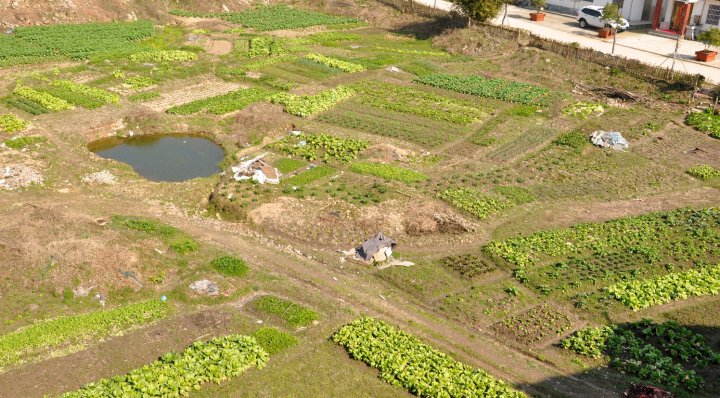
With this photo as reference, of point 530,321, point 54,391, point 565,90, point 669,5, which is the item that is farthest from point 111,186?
point 669,5

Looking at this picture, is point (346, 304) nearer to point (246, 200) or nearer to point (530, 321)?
point (530, 321)

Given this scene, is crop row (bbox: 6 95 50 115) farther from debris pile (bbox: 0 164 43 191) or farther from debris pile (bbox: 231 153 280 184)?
debris pile (bbox: 231 153 280 184)

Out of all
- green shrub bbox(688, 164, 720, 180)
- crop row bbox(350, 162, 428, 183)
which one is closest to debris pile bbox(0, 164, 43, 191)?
crop row bbox(350, 162, 428, 183)

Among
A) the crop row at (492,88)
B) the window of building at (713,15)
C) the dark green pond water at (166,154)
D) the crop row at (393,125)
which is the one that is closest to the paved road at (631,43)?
the window of building at (713,15)

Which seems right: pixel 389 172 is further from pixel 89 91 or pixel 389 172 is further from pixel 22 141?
pixel 89 91

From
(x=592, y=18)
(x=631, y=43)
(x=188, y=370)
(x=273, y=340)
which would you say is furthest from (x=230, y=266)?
(x=592, y=18)
